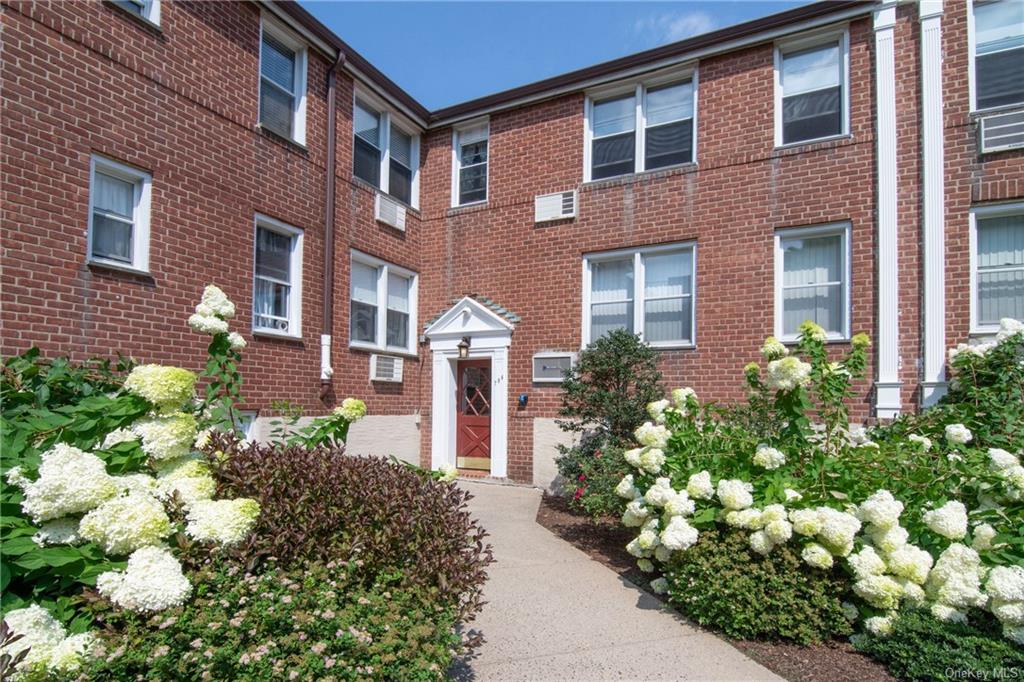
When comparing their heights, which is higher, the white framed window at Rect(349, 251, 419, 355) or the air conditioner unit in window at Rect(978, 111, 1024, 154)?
the air conditioner unit in window at Rect(978, 111, 1024, 154)

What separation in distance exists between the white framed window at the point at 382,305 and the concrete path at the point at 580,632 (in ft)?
17.9

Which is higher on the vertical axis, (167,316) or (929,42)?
(929,42)

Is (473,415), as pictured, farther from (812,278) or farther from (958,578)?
→ (958,578)

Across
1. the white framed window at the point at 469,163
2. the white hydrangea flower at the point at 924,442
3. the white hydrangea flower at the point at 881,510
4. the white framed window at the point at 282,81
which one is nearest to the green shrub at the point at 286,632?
the white hydrangea flower at the point at 881,510

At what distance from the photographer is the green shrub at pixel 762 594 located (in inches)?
164

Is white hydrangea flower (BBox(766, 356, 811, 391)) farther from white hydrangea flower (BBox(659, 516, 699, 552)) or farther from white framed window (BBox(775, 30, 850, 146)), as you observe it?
white framed window (BBox(775, 30, 850, 146))

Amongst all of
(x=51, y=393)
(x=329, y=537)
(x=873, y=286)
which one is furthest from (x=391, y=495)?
(x=873, y=286)

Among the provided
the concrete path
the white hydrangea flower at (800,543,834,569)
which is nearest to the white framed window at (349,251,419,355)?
the concrete path

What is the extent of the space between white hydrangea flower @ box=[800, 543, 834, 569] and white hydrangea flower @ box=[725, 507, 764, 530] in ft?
1.08

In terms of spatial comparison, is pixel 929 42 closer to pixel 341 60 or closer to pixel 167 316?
pixel 341 60

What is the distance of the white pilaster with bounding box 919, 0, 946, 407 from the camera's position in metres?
7.53

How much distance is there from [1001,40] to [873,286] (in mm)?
3302

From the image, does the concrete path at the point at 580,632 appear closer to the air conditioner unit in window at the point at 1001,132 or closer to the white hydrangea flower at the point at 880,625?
the white hydrangea flower at the point at 880,625

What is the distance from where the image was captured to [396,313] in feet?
36.9
